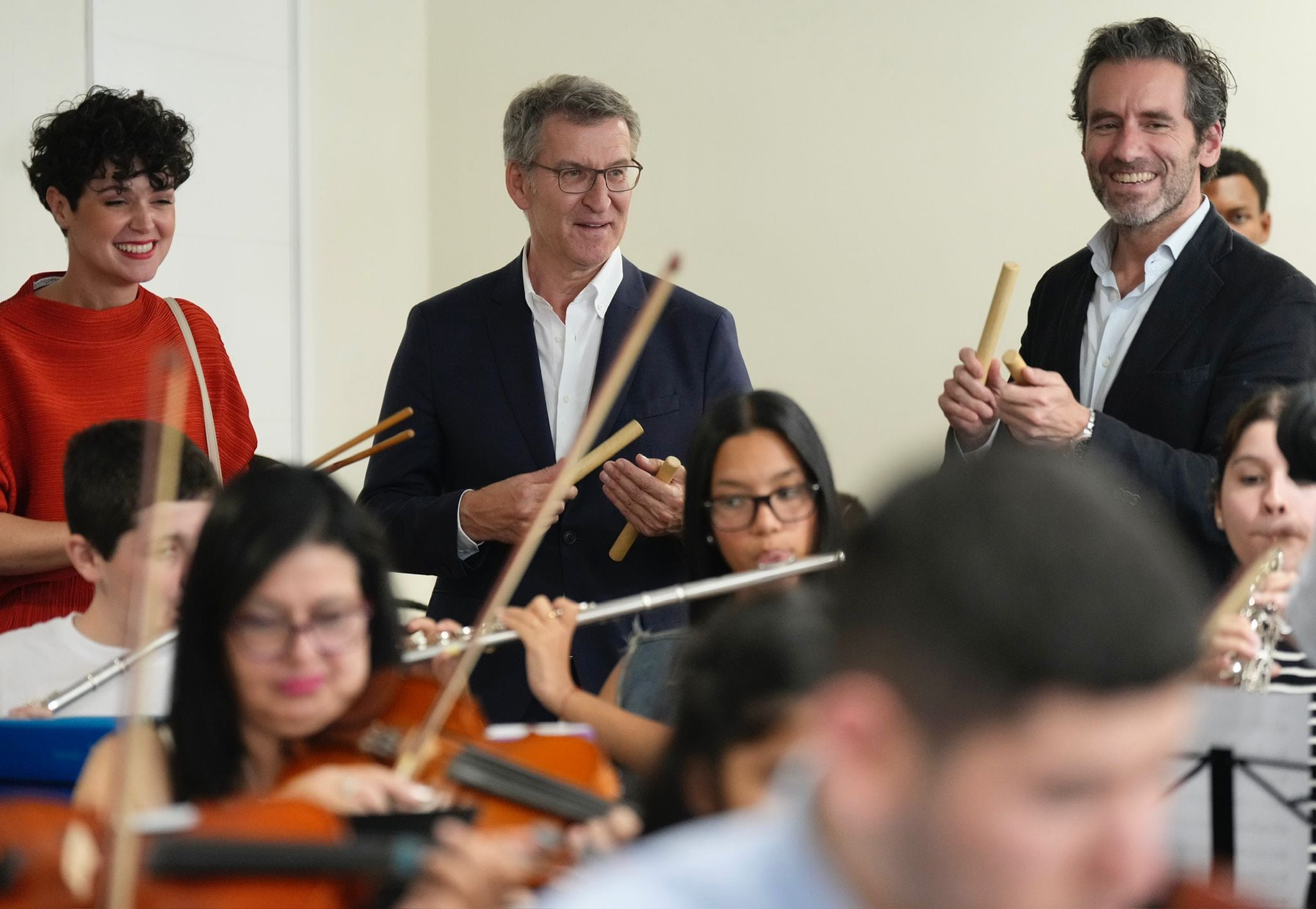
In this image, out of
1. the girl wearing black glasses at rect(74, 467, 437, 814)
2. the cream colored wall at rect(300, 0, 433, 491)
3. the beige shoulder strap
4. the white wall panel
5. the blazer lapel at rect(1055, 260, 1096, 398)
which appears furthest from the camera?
the cream colored wall at rect(300, 0, 433, 491)

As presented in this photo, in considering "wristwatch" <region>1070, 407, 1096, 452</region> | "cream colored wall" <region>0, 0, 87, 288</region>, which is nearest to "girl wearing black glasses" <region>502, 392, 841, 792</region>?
"wristwatch" <region>1070, 407, 1096, 452</region>

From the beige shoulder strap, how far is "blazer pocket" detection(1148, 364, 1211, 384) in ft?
4.62

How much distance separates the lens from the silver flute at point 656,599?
180 cm

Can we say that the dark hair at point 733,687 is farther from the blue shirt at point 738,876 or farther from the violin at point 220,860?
the blue shirt at point 738,876

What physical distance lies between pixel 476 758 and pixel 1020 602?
852 millimetres

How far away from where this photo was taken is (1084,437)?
2.06m

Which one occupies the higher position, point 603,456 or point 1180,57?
point 1180,57

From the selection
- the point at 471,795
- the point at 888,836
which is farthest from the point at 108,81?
the point at 888,836

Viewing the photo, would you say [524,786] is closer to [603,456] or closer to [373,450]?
[603,456]

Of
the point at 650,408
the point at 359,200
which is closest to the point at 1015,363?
the point at 650,408

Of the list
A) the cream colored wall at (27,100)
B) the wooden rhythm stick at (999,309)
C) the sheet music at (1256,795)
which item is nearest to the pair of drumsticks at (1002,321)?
the wooden rhythm stick at (999,309)

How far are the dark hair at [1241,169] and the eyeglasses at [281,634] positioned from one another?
92.3 inches

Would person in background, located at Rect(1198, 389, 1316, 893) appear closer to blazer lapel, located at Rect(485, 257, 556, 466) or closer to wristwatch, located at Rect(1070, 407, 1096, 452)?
wristwatch, located at Rect(1070, 407, 1096, 452)

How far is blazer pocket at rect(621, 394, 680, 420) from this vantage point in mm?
2283
